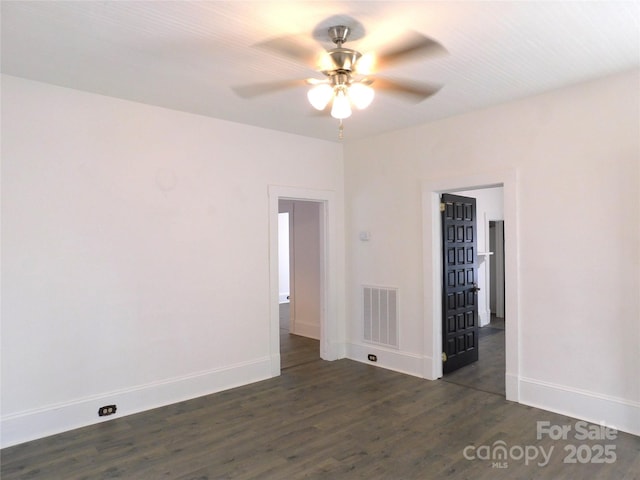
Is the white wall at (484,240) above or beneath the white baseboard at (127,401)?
above

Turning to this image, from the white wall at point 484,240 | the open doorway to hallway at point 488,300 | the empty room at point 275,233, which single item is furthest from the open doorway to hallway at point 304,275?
the white wall at point 484,240

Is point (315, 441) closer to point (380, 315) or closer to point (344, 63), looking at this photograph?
point (380, 315)

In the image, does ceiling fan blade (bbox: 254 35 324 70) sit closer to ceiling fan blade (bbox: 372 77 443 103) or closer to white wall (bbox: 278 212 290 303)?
ceiling fan blade (bbox: 372 77 443 103)

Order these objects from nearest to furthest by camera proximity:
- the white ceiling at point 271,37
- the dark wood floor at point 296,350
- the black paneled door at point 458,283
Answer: the white ceiling at point 271,37, the black paneled door at point 458,283, the dark wood floor at point 296,350

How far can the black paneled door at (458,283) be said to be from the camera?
4.82 meters

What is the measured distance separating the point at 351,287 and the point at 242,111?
2.67m

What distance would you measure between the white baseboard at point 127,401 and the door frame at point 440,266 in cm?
192

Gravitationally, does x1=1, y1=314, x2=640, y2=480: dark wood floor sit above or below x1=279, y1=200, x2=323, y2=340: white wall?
below

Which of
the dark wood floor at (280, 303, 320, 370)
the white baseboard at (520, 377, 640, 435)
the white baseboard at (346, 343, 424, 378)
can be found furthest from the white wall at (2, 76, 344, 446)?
the white baseboard at (520, 377, 640, 435)

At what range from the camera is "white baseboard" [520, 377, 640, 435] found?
3.32m

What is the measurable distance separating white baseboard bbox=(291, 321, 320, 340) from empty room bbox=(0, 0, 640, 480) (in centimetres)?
159

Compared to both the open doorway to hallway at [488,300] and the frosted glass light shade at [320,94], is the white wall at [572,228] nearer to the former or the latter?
the open doorway to hallway at [488,300]

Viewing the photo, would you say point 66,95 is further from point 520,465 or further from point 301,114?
point 520,465

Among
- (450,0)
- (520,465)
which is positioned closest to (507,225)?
(520,465)
